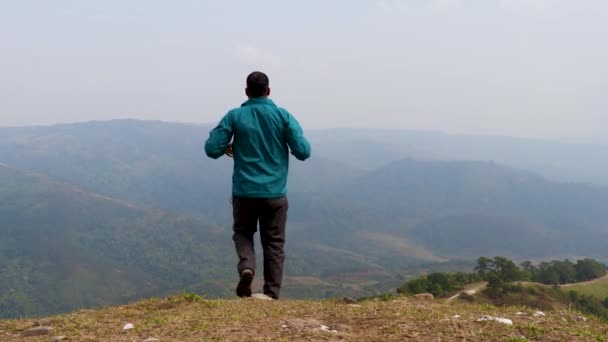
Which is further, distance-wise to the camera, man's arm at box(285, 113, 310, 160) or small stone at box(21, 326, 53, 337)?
man's arm at box(285, 113, 310, 160)

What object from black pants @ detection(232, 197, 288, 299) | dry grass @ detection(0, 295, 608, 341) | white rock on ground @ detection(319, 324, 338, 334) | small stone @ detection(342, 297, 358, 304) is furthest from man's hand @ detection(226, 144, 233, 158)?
white rock on ground @ detection(319, 324, 338, 334)

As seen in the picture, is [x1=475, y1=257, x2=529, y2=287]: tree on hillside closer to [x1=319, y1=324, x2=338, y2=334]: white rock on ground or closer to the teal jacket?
the teal jacket

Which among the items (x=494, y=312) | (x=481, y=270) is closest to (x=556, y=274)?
(x=481, y=270)

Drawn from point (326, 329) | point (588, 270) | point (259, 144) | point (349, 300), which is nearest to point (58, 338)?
point (326, 329)

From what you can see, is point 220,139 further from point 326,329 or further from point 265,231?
point 326,329

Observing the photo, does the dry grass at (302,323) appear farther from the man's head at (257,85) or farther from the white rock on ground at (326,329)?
the man's head at (257,85)

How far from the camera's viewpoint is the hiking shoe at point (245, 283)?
25.9 ft

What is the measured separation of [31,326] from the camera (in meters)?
6.63

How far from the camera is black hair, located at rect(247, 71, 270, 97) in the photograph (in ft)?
26.3

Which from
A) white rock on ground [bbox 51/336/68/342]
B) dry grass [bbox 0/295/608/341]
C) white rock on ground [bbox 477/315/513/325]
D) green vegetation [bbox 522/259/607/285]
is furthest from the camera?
green vegetation [bbox 522/259/607/285]

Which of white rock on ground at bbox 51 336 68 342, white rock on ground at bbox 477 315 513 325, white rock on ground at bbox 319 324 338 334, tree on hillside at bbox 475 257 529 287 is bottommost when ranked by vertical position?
tree on hillside at bbox 475 257 529 287

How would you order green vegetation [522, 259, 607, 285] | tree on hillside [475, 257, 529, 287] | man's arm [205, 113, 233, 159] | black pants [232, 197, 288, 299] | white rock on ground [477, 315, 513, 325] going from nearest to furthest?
1. white rock on ground [477, 315, 513, 325]
2. man's arm [205, 113, 233, 159]
3. black pants [232, 197, 288, 299]
4. tree on hillside [475, 257, 529, 287]
5. green vegetation [522, 259, 607, 285]

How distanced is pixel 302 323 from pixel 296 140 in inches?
121

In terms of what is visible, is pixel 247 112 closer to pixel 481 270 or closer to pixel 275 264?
pixel 275 264
